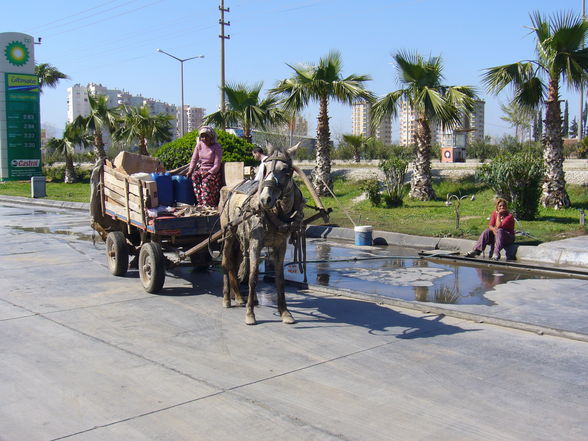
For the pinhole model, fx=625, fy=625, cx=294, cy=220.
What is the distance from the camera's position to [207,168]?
9977 millimetres

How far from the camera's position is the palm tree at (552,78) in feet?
54.6

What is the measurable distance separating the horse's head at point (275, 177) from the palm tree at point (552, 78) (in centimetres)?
1214

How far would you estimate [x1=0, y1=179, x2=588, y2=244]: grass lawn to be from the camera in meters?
15.0

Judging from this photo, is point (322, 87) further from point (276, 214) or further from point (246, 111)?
point (276, 214)

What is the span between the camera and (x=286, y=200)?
764 centimetres

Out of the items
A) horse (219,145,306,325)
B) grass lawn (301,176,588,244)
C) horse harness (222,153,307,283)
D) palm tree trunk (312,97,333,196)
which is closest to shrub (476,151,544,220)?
grass lawn (301,176,588,244)

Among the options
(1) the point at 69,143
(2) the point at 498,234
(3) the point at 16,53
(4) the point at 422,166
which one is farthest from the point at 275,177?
(3) the point at 16,53

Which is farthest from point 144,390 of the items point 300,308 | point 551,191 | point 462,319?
point 551,191

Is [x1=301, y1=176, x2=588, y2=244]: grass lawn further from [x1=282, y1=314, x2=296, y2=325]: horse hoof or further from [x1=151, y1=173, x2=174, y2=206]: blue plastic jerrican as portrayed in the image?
[x1=282, y1=314, x2=296, y2=325]: horse hoof

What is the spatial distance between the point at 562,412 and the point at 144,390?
3599 mm

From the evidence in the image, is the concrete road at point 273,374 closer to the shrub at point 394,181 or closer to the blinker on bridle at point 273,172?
the blinker on bridle at point 273,172

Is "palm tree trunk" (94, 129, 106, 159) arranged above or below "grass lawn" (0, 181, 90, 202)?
above

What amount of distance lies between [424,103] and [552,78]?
452cm

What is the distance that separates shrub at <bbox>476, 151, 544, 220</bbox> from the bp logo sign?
3978cm
